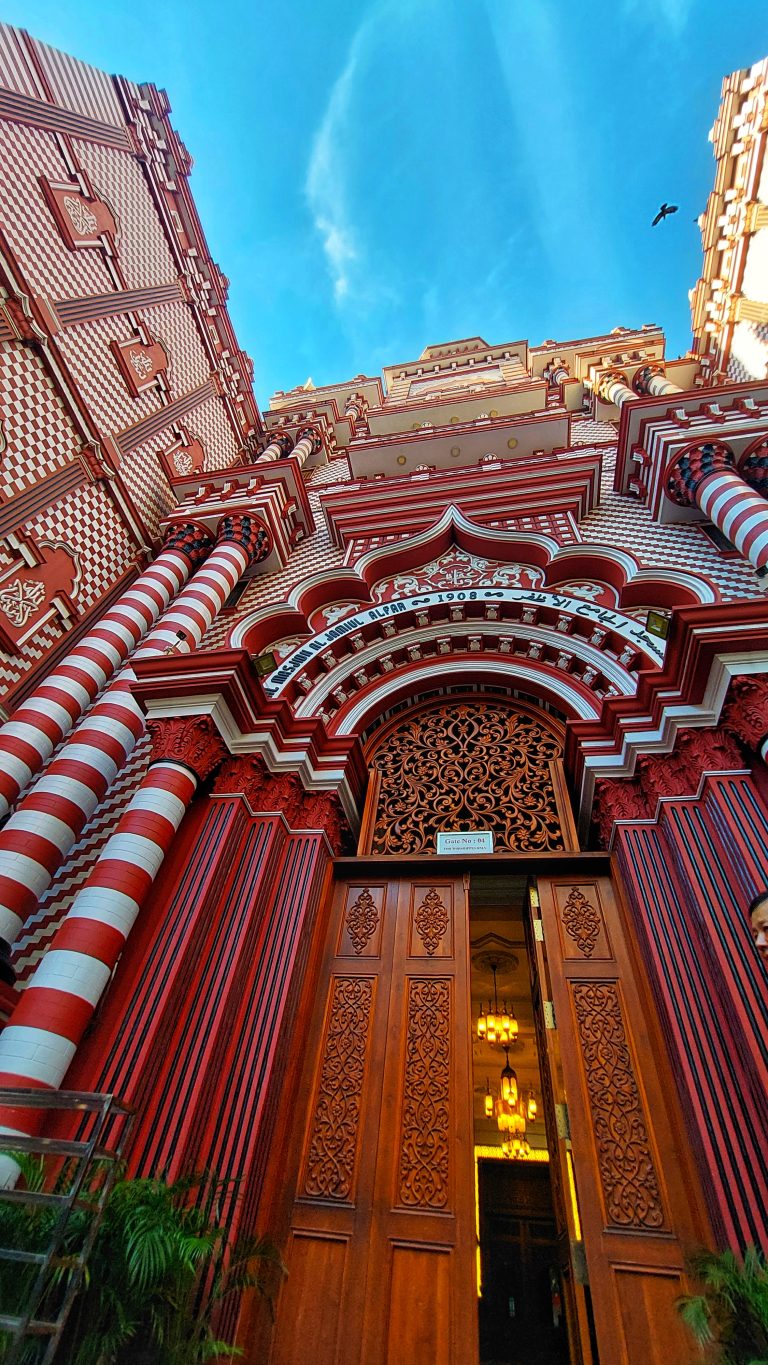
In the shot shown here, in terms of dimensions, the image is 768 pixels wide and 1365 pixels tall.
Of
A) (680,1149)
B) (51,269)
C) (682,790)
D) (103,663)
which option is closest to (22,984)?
(103,663)

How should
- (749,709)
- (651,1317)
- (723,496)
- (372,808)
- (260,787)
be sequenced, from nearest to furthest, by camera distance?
1. (651,1317)
2. (749,709)
3. (260,787)
4. (372,808)
5. (723,496)

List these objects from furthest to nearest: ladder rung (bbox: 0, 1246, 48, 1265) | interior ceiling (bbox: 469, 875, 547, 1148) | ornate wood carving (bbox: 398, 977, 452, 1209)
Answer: interior ceiling (bbox: 469, 875, 547, 1148), ornate wood carving (bbox: 398, 977, 452, 1209), ladder rung (bbox: 0, 1246, 48, 1265)

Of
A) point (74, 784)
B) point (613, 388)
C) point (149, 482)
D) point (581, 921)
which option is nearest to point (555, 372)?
point (613, 388)

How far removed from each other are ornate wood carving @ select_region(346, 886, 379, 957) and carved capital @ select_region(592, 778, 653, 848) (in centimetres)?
204

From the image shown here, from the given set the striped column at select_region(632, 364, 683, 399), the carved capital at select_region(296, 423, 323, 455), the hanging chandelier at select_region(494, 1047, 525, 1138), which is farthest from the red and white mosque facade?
the carved capital at select_region(296, 423, 323, 455)

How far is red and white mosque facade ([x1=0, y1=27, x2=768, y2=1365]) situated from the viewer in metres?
3.72

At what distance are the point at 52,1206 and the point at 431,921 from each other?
3.42 meters

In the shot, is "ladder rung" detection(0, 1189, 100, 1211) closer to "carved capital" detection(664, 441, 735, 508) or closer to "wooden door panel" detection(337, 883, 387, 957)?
"wooden door panel" detection(337, 883, 387, 957)

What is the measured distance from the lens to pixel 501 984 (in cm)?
941

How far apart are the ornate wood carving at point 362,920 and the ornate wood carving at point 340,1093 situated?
0.32 meters

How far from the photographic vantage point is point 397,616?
24.5ft

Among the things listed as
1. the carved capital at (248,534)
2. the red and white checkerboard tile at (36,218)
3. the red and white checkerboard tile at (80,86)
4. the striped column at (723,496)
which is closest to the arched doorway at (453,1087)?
the striped column at (723,496)

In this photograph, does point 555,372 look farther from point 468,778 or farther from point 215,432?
point 468,778

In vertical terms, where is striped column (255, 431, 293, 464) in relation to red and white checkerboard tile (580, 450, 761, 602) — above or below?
above
